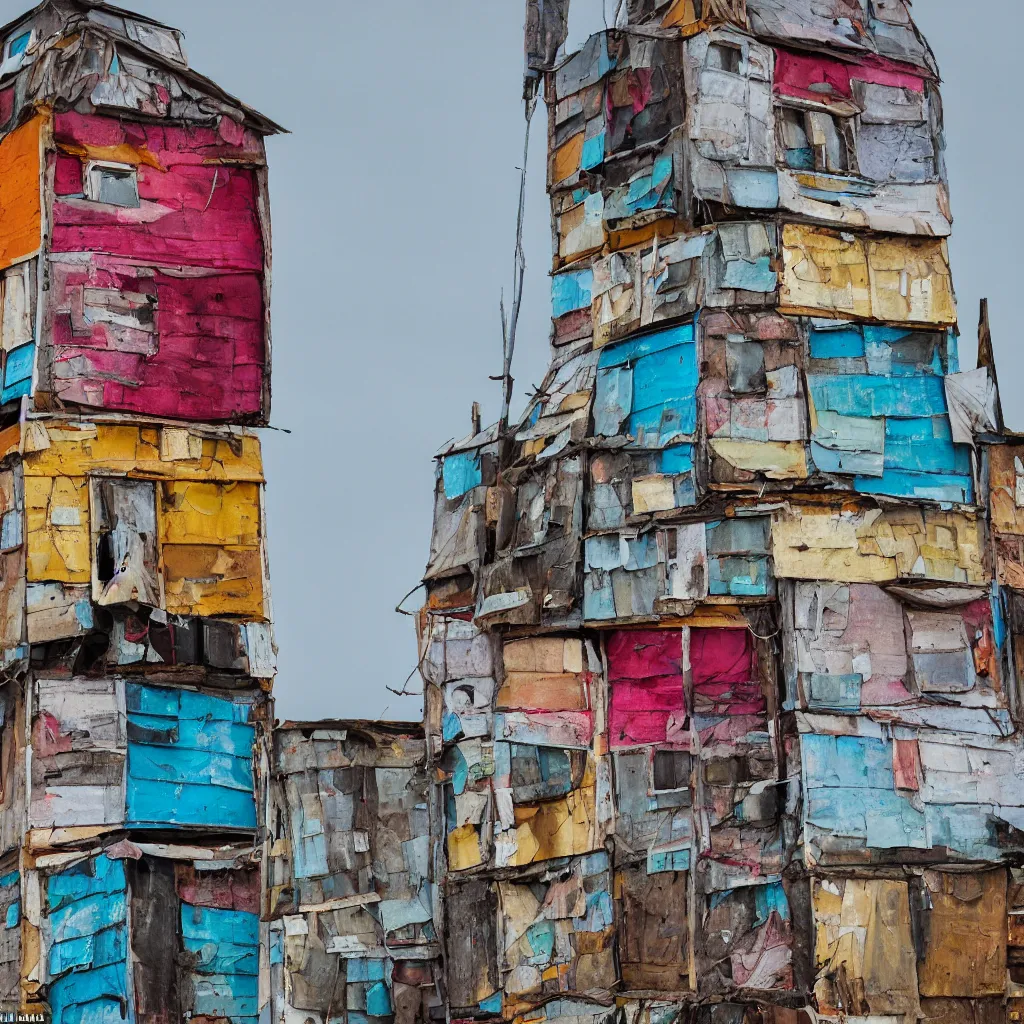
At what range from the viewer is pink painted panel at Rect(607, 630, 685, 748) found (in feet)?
130

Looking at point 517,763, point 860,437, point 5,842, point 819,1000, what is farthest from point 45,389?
point 819,1000

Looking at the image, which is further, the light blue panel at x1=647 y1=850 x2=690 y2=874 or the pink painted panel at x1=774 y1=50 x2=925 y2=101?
the pink painted panel at x1=774 y1=50 x2=925 y2=101

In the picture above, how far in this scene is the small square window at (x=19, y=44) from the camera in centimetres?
4781

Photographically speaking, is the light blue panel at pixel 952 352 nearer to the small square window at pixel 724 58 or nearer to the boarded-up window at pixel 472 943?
the small square window at pixel 724 58

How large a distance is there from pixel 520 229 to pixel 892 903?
14632 millimetres

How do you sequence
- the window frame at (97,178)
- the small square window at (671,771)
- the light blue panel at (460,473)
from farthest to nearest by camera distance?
the window frame at (97,178) → the light blue panel at (460,473) → the small square window at (671,771)

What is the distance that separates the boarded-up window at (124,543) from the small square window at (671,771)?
10.9 metres

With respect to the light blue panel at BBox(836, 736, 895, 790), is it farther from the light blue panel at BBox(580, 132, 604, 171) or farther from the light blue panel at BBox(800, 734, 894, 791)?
the light blue panel at BBox(580, 132, 604, 171)

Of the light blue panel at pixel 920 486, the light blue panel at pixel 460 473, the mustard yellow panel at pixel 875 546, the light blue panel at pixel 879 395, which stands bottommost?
the mustard yellow panel at pixel 875 546

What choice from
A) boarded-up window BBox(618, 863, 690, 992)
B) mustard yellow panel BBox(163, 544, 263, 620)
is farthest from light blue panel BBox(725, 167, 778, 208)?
mustard yellow panel BBox(163, 544, 263, 620)

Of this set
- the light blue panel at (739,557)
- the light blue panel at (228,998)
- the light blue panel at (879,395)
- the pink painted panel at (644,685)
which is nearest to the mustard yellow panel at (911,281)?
the light blue panel at (879,395)

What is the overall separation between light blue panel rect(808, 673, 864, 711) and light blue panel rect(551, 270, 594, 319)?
8210 mm

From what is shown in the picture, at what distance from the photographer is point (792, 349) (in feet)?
130

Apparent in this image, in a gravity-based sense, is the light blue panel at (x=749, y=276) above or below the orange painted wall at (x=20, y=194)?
below
